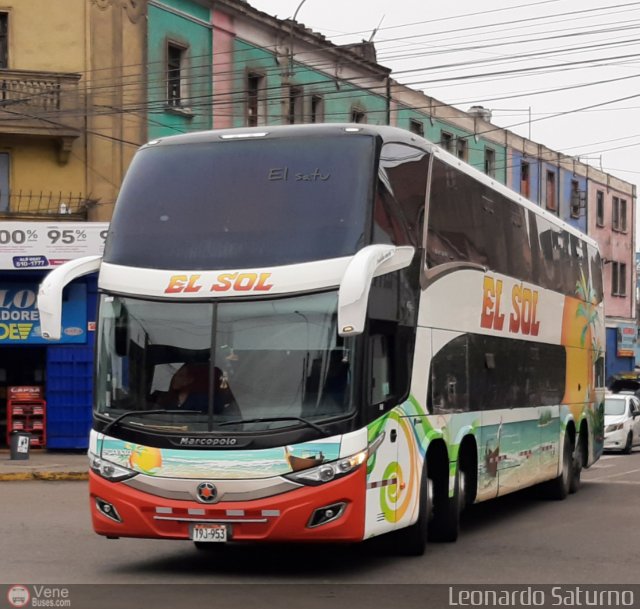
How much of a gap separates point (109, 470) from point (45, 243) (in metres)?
16.8

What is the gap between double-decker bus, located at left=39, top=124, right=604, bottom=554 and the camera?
11594 mm

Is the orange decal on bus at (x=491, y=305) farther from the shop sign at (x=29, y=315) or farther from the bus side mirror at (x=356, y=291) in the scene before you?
the shop sign at (x=29, y=315)

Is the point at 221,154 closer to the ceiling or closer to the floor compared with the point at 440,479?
closer to the ceiling

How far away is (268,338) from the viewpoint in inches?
466

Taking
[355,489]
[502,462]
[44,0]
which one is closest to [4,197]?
[44,0]

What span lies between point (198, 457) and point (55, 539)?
3.70m

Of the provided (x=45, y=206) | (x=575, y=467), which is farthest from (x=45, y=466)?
(x=575, y=467)

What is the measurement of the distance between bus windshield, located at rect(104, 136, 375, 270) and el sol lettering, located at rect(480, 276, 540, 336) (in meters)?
4.20

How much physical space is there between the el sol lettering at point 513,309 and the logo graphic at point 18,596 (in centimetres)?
688

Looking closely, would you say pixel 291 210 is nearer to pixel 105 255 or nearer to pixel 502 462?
pixel 105 255

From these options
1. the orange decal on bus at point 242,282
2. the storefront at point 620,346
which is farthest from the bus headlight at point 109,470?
the storefront at point 620,346

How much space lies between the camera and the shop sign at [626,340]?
59938mm

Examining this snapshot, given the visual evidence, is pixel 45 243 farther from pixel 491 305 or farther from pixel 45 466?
pixel 491 305

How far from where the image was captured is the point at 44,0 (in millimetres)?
29781
